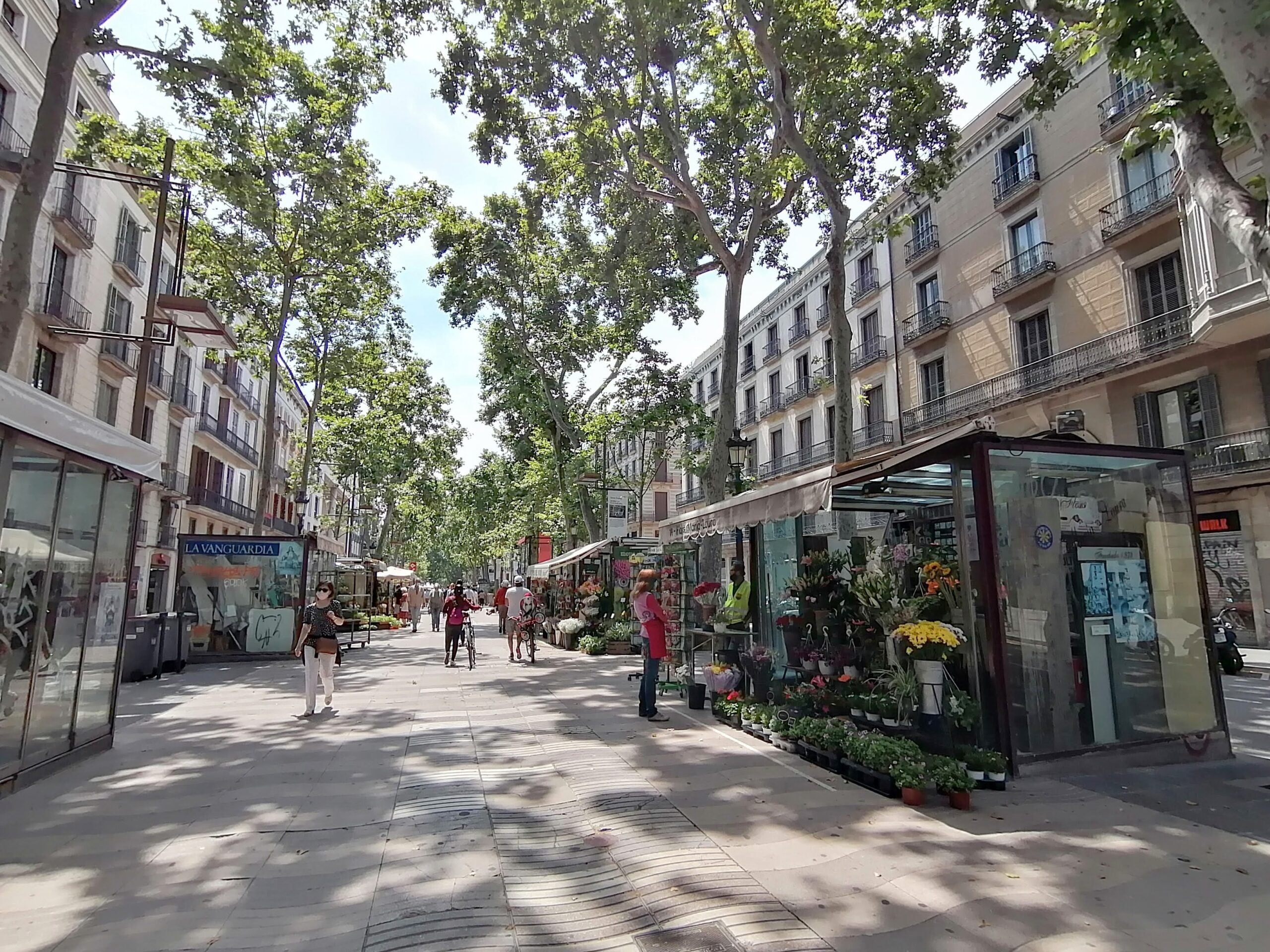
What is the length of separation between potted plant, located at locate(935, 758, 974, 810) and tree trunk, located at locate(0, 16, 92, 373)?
9279 mm

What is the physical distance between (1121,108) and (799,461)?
667 inches

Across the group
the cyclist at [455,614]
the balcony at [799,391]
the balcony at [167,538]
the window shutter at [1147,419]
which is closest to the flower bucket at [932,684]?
the cyclist at [455,614]

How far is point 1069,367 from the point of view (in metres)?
19.4

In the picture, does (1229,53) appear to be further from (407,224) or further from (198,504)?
(198,504)

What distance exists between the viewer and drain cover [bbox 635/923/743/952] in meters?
3.03

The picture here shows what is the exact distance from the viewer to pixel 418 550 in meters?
75.1

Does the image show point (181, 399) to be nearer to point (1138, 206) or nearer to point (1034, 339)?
point (1034, 339)

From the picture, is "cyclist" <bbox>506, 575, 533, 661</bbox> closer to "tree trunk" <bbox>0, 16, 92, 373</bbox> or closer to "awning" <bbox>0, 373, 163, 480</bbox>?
"awning" <bbox>0, 373, 163, 480</bbox>

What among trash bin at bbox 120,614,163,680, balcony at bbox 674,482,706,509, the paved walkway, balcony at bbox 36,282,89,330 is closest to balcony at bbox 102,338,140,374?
balcony at bbox 36,282,89,330

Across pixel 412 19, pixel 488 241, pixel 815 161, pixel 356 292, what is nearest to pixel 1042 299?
pixel 815 161

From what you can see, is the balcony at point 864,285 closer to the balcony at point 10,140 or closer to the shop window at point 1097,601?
the shop window at point 1097,601

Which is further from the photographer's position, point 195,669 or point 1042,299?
point 1042,299

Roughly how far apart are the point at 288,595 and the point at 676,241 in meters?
11.7

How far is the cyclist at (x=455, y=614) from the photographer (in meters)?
13.6
